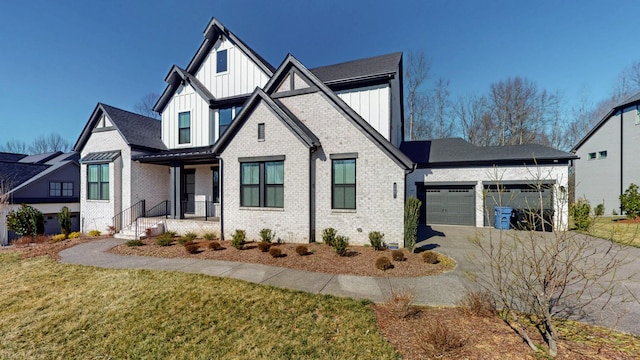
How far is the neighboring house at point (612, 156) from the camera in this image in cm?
1844

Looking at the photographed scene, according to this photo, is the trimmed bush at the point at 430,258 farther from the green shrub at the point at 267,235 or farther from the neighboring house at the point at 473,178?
the neighboring house at the point at 473,178

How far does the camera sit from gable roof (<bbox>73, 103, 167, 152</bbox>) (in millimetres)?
14297

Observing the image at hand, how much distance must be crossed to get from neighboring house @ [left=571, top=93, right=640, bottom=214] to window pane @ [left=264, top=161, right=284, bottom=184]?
72.2ft

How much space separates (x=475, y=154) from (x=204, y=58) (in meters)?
18.5

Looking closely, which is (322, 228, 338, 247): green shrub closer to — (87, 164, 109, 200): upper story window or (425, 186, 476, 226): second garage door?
(425, 186, 476, 226): second garage door

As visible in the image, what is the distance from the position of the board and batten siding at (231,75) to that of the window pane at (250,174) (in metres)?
5.36

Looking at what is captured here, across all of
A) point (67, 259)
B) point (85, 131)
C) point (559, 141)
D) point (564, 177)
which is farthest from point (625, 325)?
point (559, 141)

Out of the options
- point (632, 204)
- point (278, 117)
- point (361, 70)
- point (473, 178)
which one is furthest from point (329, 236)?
point (632, 204)

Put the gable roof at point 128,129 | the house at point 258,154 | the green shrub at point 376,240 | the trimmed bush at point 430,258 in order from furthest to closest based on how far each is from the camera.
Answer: the gable roof at point 128,129
the house at point 258,154
the green shrub at point 376,240
the trimmed bush at point 430,258

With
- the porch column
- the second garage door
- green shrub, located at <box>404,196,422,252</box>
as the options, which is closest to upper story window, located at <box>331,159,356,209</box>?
green shrub, located at <box>404,196,422,252</box>

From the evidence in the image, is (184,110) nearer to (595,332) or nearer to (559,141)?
(595,332)

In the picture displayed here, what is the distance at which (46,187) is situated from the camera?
69.1ft

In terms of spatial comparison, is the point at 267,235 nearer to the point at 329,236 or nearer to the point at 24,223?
the point at 329,236

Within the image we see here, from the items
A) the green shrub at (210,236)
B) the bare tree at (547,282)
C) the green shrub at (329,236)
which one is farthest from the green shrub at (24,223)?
the bare tree at (547,282)
